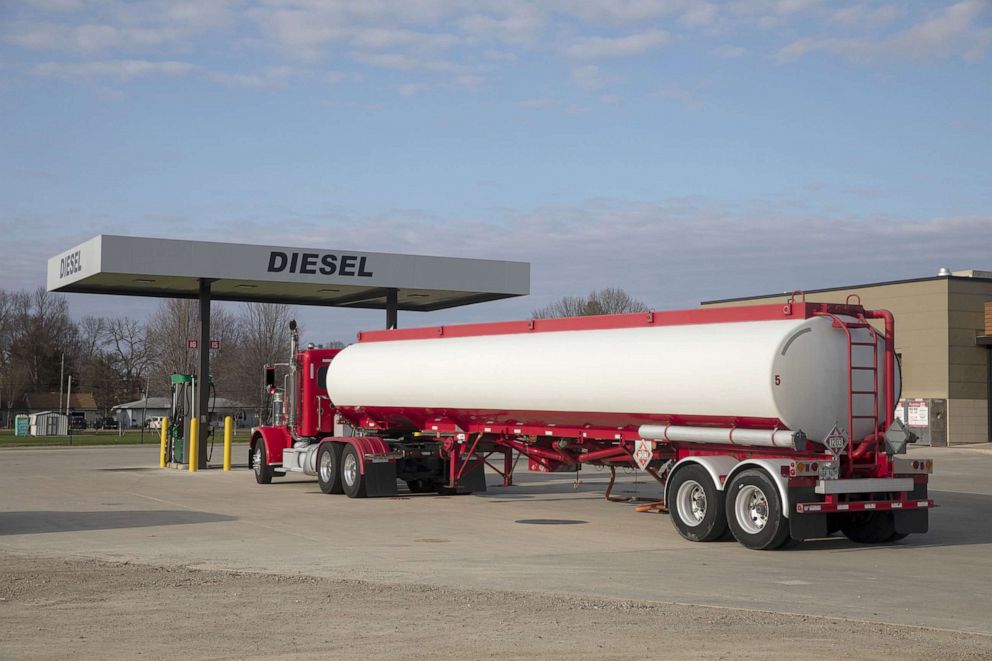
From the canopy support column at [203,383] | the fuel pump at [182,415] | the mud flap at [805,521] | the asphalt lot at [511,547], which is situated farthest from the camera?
the fuel pump at [182,415]

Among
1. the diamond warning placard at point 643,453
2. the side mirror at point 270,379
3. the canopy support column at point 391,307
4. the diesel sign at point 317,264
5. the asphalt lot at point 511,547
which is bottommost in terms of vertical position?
the asphalt lot at point 511,547

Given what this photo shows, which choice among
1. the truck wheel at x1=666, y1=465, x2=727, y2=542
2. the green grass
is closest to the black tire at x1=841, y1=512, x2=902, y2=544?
the truck wheel at x1=666, y1=465, x2=727, y2=542

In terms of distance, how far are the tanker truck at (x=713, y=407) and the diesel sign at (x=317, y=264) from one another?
8661mm

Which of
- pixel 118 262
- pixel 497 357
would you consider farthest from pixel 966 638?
pixel 118 262

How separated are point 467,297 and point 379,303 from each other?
13.0ft

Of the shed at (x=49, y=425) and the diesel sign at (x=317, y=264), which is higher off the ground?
the diesel sign at (x=317, y=264)

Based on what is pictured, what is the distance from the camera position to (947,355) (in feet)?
175

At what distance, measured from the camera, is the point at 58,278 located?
109 ft

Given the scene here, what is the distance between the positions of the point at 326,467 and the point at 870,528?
12549mm

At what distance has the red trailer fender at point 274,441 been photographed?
→ 28234 millimetres

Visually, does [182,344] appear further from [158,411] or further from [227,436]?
[227,436]

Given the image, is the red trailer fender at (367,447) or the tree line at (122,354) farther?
the tree line at (122,354)

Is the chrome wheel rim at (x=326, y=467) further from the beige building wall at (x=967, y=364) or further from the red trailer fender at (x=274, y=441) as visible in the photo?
the beige building wall at (x=967, y=364)

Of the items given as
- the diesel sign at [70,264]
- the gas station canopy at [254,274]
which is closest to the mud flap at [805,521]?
the gas station canopy at [254,274]
